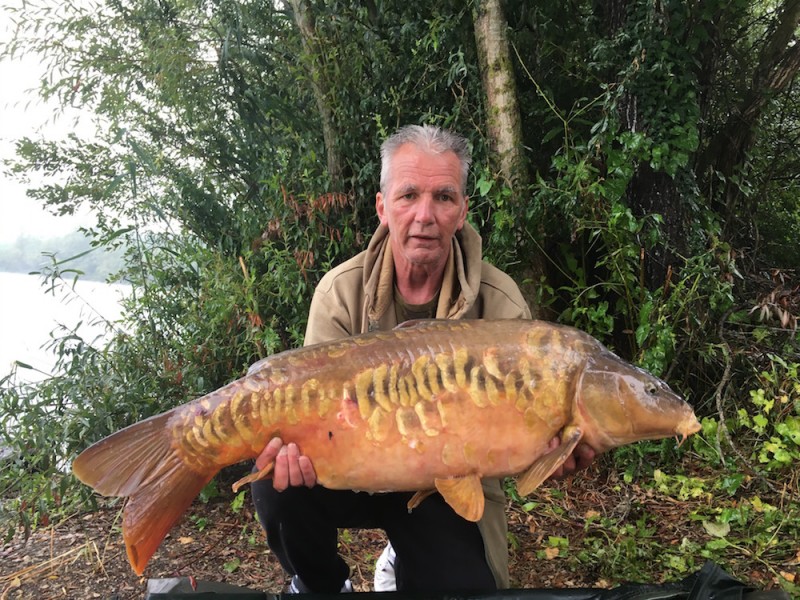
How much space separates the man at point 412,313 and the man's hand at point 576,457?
275mm

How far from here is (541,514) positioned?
83.5 inches

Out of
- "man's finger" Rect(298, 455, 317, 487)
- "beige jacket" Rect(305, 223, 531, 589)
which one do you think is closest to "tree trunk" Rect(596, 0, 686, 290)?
"beige jacket" Rect(305, 223, 531, 589)

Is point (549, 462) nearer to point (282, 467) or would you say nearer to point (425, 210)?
point (282, 467)

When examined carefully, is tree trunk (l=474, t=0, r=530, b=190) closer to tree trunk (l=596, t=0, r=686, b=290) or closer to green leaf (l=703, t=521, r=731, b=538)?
tree trunk (l=596, t=0, r=686, b=290)

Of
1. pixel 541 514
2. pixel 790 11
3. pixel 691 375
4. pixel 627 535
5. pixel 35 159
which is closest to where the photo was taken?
pixel 627 535

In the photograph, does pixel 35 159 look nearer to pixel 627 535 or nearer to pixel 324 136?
pixel 324 136

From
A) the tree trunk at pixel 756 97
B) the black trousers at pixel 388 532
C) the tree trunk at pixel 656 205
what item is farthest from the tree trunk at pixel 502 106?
the black trousers at pixel 388 532

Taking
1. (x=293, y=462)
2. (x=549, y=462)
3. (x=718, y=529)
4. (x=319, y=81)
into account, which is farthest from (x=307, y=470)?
(x=319, y=81)

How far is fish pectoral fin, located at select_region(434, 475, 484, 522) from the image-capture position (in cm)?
102

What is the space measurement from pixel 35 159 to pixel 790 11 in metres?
3.96

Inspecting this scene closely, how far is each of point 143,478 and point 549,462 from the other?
704 millimetres

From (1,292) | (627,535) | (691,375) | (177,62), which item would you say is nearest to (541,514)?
(627,535)

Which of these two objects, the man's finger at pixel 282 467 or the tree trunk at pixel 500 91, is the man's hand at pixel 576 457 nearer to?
the man's finger at pixel 282 467

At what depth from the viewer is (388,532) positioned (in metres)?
1.41
